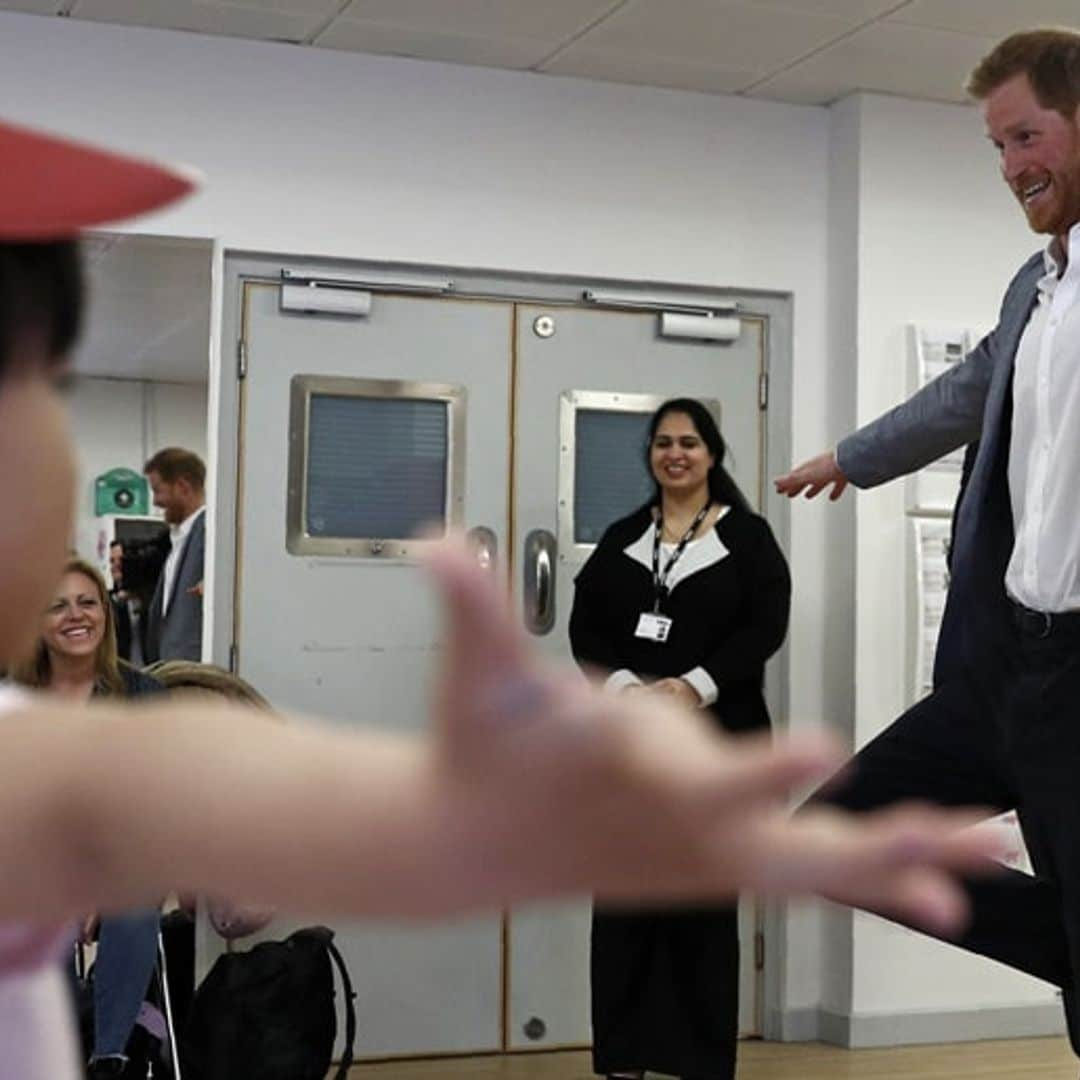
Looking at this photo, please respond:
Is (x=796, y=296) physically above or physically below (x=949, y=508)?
above

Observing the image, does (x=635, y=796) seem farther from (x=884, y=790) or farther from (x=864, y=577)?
(x=864, y=577)

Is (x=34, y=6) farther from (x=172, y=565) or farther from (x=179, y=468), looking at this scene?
A: (x=179, y=468)

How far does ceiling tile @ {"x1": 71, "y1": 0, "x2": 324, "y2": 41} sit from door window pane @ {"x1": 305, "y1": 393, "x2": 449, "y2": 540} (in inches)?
35.6

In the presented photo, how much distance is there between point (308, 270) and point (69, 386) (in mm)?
4057

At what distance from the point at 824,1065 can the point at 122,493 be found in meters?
7.38

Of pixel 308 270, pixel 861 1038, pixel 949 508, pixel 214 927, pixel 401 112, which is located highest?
pixel 401 112

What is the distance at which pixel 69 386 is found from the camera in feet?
1.59

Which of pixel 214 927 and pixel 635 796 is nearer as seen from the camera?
pixel 635 796

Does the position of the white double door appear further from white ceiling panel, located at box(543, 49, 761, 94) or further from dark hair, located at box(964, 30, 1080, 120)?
dark hair, located at box(964, 30, 1080, 120)

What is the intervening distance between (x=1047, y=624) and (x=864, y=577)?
233 cm

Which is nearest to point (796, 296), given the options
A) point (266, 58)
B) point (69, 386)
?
point (266, 58)

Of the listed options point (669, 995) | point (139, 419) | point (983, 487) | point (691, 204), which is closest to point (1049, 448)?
point (983, 487)

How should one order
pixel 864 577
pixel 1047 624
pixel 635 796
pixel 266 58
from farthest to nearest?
pixel 864 577
pixel 266 58
pixel 1047 624
pixel 635 796

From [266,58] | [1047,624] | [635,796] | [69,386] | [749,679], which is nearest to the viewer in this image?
[635,796]
